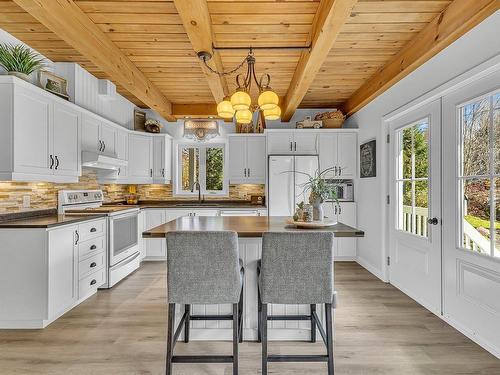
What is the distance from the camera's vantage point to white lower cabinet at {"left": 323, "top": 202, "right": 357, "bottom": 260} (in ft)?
15.8

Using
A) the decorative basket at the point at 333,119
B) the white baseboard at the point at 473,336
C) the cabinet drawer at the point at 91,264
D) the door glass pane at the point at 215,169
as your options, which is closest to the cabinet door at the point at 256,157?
the door glass pane at the point at 215,169

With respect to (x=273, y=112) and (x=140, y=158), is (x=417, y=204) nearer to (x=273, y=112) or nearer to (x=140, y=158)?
(x=273, y=112)

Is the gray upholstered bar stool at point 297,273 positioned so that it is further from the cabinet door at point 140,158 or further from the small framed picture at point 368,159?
the cabinet door at point 140,158

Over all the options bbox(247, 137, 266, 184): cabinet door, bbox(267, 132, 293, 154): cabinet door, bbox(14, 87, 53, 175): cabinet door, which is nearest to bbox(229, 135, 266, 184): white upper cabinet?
bbox(247, 137, 266, 184): cabinet door

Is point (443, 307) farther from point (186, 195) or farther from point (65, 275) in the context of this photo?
point (186, 195)

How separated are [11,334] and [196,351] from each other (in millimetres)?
1594

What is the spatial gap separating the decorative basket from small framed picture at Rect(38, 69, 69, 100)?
370 cm

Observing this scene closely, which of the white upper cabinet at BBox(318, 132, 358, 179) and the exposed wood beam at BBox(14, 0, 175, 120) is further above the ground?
the exposed wood beam at BBox(14, 0, 175, 120)

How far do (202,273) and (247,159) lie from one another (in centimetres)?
353

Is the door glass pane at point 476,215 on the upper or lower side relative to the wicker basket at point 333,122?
lower

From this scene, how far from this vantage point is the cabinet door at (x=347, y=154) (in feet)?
16.1

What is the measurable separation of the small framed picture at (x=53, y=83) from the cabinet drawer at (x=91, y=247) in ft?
5.22

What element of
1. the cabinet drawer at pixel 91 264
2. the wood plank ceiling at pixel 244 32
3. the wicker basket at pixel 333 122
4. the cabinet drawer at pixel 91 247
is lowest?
the cabinet drawer at pixel 91 264

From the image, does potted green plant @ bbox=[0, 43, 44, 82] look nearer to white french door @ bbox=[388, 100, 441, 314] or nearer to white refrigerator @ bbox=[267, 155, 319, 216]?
white refrigerator @ bbox=[267, 155, 319, 216]
